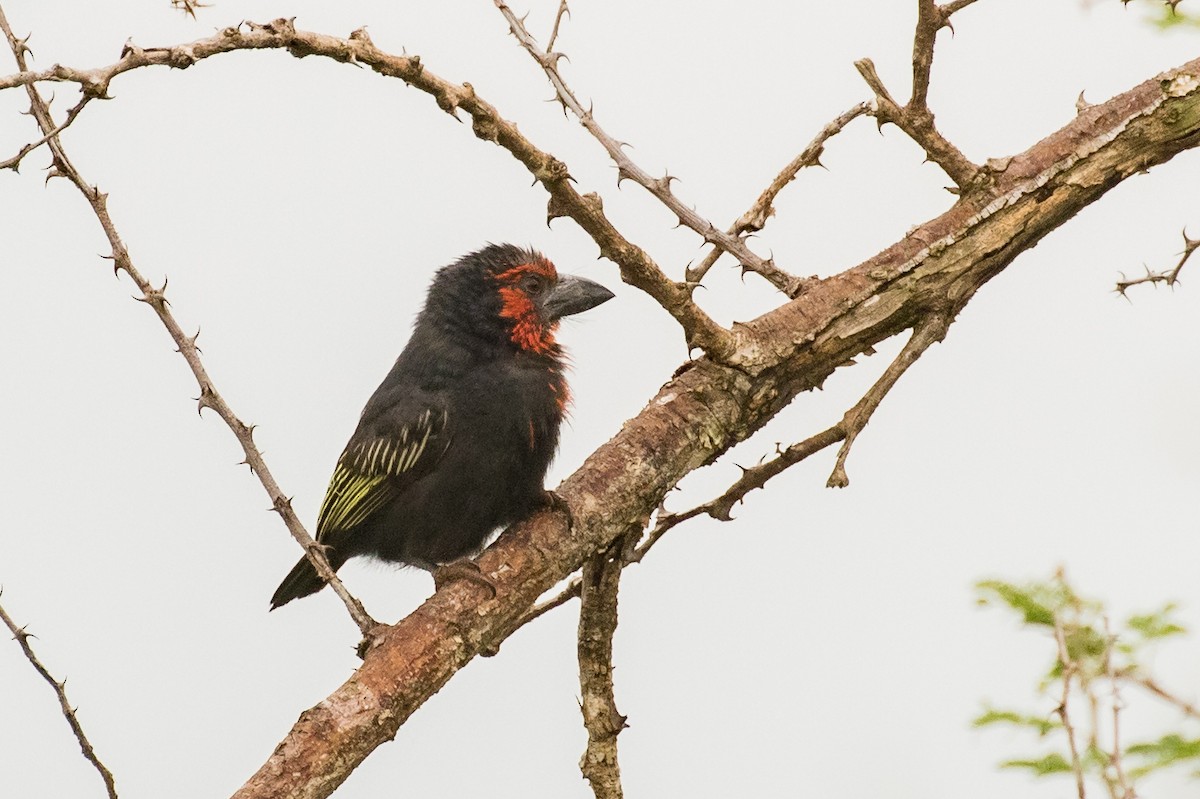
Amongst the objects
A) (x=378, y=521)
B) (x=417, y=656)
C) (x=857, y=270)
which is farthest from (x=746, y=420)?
(x=378, y=521)

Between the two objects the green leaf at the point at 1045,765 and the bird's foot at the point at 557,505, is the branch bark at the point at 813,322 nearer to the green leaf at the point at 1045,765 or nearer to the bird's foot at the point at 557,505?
the bird's foot at the point at 557,505

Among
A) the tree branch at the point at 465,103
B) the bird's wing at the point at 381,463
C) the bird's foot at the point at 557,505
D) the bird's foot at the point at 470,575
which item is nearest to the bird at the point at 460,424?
the bird's wing at the point at 381,463

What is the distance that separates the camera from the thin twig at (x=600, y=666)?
3725 mm

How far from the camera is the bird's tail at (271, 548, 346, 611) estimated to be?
4.83 m

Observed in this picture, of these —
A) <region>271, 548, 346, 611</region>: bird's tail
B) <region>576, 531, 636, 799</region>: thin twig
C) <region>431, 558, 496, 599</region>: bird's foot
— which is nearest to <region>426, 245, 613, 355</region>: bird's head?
<region>271, 548, 346, 611</region>: bird's tail

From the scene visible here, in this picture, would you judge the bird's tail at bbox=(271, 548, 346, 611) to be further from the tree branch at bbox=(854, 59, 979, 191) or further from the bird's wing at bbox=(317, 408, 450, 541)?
the tree branch at bbox=(854, 59, 979, 191)

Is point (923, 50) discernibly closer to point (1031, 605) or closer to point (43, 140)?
point (1031, 605)

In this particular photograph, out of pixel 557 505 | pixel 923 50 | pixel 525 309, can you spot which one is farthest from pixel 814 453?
pixel 525 309

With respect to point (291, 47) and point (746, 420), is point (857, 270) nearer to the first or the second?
point (746, 420)

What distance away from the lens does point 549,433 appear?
177 inches

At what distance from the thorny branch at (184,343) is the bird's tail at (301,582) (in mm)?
1618

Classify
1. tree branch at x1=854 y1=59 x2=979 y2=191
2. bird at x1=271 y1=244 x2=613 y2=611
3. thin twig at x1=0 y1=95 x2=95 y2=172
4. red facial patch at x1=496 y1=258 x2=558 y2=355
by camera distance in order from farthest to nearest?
red facial patch at x1=496 y1=258 x2=558 y2=355 < bird at x1=271 y1=244 x2=613 y2=611 < tree branch at x1=854 y1=59 x2=979 y2=191 < thin twig at x1=0 y1=95 x2=95 y2=172

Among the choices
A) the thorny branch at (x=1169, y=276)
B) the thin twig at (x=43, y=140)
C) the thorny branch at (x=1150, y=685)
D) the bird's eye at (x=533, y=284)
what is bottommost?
the thorny branch at (x=1150, y=685)

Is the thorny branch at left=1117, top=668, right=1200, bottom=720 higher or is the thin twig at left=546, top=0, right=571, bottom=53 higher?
the thin twig at left=546, top=0, right=571, bottom=53
